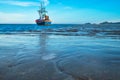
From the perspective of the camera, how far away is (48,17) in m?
83.6

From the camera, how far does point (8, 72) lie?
5176mm

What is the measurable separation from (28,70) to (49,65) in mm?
866

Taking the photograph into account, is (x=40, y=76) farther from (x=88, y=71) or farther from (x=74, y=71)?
(x=88, y=71)

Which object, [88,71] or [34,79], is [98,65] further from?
[34,79]

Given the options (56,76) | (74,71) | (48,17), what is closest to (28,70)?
(56,76)

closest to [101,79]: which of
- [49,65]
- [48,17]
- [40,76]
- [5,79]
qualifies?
[40,76]

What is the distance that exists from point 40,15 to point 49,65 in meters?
81.0

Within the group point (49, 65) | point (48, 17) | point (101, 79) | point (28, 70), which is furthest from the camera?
point (48, 17)

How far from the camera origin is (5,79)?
14.9 feet

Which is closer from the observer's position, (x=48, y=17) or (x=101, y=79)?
(x=101, y=79)

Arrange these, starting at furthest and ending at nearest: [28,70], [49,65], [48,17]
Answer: [48,17]
[49,65]
[28,70]

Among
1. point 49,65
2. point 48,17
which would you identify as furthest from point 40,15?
point 49,65

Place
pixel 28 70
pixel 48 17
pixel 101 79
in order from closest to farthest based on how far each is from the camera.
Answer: pixel 101 79 → pixel 28 70 → pixel 48 17

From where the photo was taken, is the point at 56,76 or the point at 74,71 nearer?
the point at 56,76
